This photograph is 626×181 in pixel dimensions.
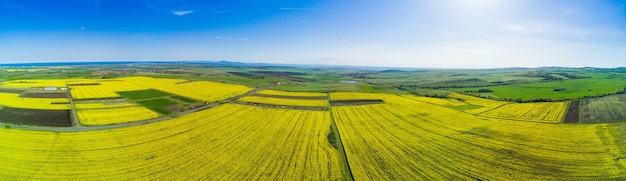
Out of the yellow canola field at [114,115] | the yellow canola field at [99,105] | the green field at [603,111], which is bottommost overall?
the yellow canola field at [114,115]

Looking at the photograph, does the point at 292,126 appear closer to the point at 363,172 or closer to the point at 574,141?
the point at 363,172

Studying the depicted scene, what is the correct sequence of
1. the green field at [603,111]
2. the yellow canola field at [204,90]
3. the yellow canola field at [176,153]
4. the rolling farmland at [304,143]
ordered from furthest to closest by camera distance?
the yellow canola field at [204,90] → the green field at [603,111] → the rolling farmland at [304,143] → the yellow canola field at [176,153]

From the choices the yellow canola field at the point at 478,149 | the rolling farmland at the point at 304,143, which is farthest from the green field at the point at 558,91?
the yellow canola field at the point at 478,149

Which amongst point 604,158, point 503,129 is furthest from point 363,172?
point 503,129

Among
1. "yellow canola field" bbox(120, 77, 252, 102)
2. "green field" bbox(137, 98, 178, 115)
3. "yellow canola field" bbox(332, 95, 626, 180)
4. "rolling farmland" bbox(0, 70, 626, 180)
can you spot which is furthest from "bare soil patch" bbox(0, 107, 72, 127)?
"yellow canola field" bbox(332, 95, 626, 180)

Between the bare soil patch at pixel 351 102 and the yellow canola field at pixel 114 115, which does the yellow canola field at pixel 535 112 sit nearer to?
the bare soil patch at pixel 351 102

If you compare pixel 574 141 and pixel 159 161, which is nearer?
pixel 159 161
